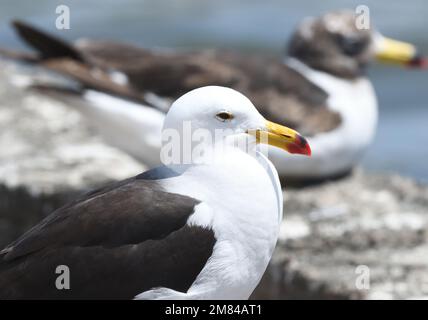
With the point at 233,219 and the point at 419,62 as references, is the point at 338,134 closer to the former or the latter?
Answer: the point at 419,62

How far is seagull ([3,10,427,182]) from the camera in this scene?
6.53 meters

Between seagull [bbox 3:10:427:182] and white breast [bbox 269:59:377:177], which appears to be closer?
seagull [bbox 3:10:427:182]

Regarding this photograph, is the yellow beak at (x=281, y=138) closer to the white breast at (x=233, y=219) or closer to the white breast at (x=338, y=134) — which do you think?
the white breast at (x=233, y=219)

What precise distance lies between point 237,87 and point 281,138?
8.22ft

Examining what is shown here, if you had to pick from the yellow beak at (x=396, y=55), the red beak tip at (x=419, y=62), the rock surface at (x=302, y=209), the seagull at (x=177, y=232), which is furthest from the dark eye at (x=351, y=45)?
the seagull at (x=177, y=232)

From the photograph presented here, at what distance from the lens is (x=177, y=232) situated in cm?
391

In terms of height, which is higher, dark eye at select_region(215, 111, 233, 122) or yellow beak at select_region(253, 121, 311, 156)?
dark eye at select_region(215, 111, 233, 122)

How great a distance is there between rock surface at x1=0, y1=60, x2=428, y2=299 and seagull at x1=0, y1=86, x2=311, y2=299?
1.26 m

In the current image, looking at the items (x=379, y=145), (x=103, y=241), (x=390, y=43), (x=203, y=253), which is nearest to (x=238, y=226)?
(x=203, y=253)

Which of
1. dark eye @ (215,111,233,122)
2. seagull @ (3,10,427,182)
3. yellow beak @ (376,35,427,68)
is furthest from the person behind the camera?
yellow beak @ (376,35,427,68)

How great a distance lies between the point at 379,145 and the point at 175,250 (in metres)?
6.51

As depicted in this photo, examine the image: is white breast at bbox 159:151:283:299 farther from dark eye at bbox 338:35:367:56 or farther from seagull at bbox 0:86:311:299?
dark eye at bbox 338:35:367:56

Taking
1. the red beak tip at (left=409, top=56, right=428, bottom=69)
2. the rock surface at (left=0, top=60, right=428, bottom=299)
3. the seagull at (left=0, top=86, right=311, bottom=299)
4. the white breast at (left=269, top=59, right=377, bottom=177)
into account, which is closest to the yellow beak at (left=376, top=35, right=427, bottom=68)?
the red beak tip at (left=409, top=56, right=428, bottom=69)
